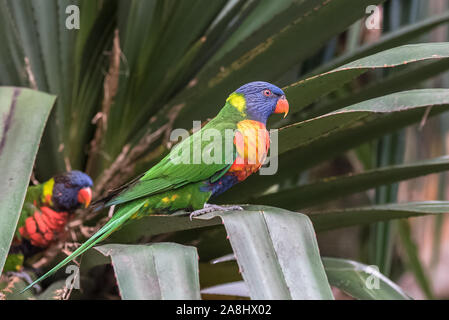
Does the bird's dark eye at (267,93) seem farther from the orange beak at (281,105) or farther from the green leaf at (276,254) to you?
the green leaf at (276,254)

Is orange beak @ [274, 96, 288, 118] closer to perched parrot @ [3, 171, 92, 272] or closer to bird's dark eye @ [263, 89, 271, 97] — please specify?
bird's dark eye @ [263, 89, 271, 97]

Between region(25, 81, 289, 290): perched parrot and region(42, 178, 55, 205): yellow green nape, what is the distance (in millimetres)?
468

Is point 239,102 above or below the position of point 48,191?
above

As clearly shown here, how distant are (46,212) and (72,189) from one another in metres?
0.17

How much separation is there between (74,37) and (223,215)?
63 centimetres

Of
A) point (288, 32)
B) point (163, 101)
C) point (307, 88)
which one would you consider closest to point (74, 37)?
point (163, 101)

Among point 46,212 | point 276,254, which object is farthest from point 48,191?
point 276,254

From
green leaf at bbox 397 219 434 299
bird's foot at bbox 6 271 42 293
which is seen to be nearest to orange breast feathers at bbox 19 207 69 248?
bird's foot at bbox 6 271 42 293

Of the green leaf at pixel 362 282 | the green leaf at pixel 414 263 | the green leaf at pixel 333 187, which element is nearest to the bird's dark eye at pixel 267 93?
the green leaf at pixel 333 187

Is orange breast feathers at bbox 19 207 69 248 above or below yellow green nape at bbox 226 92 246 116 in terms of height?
below

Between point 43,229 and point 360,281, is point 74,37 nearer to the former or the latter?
point 43,229

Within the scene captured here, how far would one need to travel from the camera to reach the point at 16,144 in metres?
0.70

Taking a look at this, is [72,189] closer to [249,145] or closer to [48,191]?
[48,191]

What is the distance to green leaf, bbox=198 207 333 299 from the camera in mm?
488
